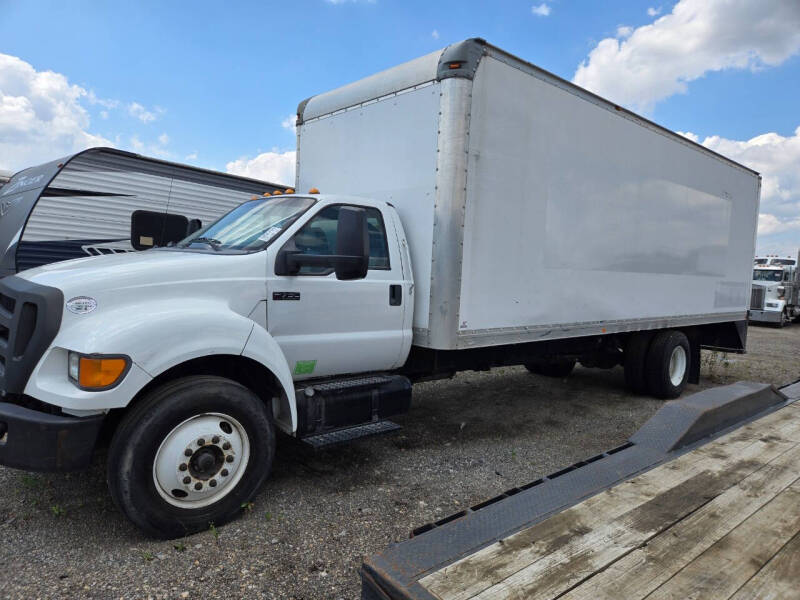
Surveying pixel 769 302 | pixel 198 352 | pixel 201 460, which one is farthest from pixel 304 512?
pixel 769 302

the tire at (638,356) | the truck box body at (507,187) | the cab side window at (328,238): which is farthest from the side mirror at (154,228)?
the tire at (638,356)

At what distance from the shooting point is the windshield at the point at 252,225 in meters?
3.74

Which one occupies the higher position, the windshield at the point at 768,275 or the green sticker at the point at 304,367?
the windshield at the point at 768,275

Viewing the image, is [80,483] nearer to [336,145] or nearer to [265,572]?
[265,572]

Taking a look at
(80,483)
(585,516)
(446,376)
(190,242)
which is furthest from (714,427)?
(80,483)

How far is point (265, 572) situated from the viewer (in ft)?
9.16

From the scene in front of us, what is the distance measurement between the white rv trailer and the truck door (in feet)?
12.0

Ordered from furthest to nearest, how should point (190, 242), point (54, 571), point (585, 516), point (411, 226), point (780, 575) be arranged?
point (411, 226)
point (190, 242)
point (54, 571)
point (585, 516)
point (780, 575)

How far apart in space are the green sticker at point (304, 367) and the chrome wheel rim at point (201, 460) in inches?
27.0

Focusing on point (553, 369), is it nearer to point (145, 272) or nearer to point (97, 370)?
point (145, 272)

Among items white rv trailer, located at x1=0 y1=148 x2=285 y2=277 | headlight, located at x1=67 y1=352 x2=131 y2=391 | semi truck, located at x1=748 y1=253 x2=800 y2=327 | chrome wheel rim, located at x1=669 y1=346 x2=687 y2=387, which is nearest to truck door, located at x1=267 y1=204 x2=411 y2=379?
headlight, located at x1=67 y1=352 x2=131 y2=391

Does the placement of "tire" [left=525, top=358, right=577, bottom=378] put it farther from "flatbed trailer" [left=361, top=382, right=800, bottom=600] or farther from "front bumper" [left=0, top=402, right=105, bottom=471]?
"front bumper" [left=0, top=402, right=105, bottom=471]

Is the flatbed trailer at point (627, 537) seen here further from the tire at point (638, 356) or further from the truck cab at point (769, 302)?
the truck cab at point (769, 302)

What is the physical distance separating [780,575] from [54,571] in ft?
10.7
